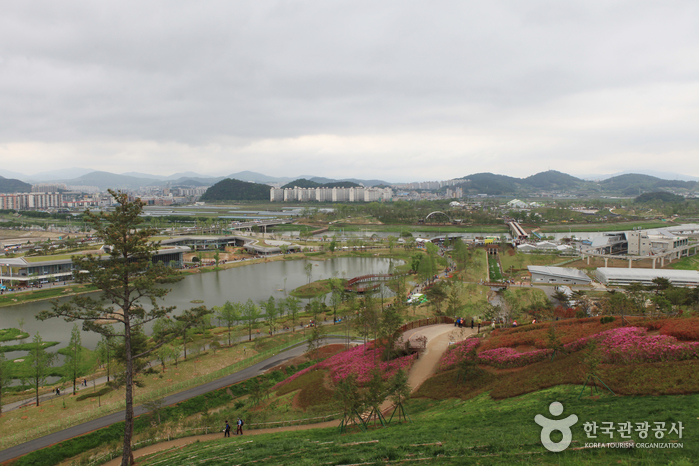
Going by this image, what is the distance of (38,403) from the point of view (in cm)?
965

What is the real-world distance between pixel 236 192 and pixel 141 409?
11893cm

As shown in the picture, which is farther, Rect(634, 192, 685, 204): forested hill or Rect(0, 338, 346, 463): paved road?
Rect(634, 192, 685, 204): forested hill

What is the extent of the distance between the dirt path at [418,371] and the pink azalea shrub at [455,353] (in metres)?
0.21

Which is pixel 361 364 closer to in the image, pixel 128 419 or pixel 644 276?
pixel 128 419

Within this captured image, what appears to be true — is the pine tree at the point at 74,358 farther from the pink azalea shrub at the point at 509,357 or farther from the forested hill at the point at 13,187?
the forested hill at the point at 13,187

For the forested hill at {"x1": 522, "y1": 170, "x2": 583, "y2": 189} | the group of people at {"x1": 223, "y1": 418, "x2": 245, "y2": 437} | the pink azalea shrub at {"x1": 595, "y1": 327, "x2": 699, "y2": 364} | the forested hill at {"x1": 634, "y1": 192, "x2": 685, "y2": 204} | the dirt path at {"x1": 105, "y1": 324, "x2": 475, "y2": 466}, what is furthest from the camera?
the forested hill at {"x1": 522, "y1": 170, "x2": 583, "y2": 189}

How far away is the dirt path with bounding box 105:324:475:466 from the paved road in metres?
2.10

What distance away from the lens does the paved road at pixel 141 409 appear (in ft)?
24.7

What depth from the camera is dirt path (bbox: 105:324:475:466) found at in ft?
23.0

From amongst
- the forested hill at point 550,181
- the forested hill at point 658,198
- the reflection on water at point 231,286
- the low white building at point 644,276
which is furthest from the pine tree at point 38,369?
the forested hill at point 550,181

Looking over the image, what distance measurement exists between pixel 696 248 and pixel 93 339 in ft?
131

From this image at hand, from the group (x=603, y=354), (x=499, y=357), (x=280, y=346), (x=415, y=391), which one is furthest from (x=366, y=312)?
(x=603, y=354)

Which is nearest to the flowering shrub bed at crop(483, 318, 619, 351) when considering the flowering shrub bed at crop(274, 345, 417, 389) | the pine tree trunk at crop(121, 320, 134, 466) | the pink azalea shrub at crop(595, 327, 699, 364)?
the pink azalea shrub at crop(595, 327, 699, 364)

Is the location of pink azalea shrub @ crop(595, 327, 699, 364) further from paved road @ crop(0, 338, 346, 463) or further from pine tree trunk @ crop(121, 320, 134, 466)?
paved road @ crop(0, 338, 346, 463)
